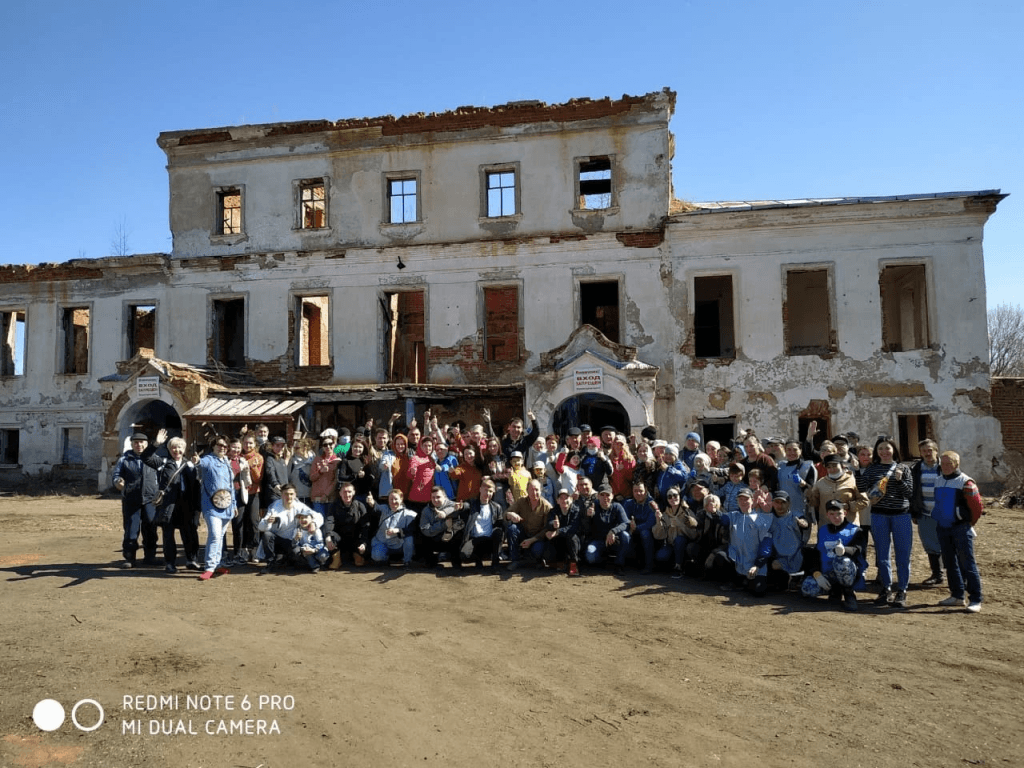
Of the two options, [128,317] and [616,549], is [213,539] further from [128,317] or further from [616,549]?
[128,317]

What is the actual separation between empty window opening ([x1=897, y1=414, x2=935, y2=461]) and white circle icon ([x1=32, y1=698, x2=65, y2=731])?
17420 millimetres

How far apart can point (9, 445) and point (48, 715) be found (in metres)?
21.4

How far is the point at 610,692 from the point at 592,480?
4896 millimetres

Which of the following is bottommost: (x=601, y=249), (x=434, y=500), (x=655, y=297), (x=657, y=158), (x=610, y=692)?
(x=610, y=692)

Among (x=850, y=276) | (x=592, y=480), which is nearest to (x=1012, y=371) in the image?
(x=850, y=276)

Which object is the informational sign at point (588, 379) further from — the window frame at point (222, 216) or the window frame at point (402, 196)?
the window frame at point (222, 216)

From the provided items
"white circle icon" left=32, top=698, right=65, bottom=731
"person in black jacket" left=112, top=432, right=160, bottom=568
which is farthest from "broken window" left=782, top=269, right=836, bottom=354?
"white circle icon" left=32, top=698, right=65, bottom=731

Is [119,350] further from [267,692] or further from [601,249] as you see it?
[267,692]

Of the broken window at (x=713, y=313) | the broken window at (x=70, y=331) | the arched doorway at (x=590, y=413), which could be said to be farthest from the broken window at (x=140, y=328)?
the broken window at (x=713, y=313)

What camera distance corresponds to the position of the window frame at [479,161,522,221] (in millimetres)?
19078

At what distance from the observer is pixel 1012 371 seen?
138 ft

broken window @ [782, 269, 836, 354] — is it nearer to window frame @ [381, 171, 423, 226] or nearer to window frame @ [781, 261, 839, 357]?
window frame @ [781, 261, 839, 357]

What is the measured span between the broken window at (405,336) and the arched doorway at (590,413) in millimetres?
5475

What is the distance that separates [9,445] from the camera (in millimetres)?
21906
